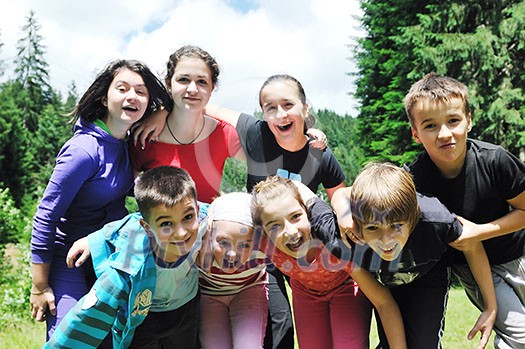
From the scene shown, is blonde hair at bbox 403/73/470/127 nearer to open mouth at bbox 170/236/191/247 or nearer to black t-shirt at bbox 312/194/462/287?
black t-shirt at bbox 312/194/462/287

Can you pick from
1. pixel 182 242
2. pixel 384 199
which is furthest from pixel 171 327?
pixel 384 199

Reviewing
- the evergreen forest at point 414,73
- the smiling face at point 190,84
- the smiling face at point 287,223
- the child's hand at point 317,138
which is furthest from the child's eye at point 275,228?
the evergreen forest at point 414,73

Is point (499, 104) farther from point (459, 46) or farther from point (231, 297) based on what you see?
point (231, 297)

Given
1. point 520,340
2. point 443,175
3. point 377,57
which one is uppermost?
point 377,57

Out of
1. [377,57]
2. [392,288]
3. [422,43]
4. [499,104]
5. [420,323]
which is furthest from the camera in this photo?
[377,57]

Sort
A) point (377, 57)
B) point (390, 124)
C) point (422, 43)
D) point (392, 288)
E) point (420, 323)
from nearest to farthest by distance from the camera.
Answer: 1. point (420, 323)
2. point (392, 288)
3. point (422, 43)
4. point (390, 124)
5. point (377, 57)

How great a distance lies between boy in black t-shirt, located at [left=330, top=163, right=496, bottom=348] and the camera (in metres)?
2.66

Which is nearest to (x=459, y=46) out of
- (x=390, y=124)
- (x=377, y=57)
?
(x=390, y=124)

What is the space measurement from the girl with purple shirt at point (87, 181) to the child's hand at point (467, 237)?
2.06m

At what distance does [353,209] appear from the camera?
2748 mm

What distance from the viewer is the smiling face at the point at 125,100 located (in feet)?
11.0

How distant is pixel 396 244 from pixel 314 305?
0.82m

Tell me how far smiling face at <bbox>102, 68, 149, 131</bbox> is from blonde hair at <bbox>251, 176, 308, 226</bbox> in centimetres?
102

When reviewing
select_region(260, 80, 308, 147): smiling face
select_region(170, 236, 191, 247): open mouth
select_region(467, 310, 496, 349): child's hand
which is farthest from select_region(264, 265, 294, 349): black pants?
select_region(467, 310, 496, 349): child's hand
